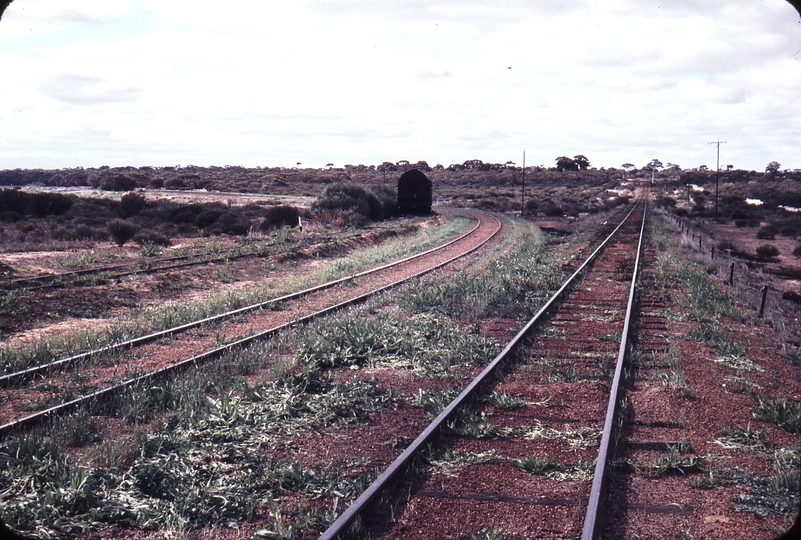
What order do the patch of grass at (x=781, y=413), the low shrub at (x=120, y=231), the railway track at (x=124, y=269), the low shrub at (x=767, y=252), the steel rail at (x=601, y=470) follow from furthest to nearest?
the low shrub at (x=767, y=252), the low shrub at (x=120, y=231), the railway track at (x=124, y=269), the patch of grass at (x=781, y=413), the steel rail at (x=601, y=470)

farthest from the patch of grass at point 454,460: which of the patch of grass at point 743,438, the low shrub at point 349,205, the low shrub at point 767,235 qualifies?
the low shrub at point 767,235

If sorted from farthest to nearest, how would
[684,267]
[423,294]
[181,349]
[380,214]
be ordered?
1. [380,214]
2. [684,267]
3. [423,294]
4. [181,349]

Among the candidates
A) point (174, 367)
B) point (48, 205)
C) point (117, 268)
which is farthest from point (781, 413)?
point (48, 205)

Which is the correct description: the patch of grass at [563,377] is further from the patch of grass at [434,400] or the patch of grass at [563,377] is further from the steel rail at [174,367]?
the steel rail at [174,367]

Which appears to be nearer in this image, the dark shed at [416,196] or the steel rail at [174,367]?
the steel rail at [174,367]

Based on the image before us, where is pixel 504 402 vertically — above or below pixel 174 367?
below

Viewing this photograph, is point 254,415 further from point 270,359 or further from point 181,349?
point 181,349

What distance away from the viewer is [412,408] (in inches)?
306

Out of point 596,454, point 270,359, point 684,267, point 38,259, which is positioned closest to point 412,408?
point 596,454

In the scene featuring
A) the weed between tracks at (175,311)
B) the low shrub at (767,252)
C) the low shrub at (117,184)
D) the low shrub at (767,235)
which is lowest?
the low shrub at (767,252)

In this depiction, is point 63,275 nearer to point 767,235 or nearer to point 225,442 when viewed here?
point 225,442

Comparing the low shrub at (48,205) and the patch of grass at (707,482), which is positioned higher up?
the low shrub at (48,205)

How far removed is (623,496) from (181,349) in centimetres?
716

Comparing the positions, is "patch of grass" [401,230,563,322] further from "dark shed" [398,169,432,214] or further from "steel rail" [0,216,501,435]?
"dark shed" [398,169,432,214]
